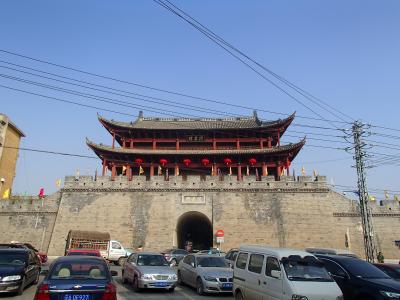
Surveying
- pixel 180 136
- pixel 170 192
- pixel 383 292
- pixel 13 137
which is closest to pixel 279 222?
pixel 170 192

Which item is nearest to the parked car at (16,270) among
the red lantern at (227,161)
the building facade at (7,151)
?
the red lantern at (227,161)

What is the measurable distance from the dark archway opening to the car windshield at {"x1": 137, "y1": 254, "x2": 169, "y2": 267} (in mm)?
17391

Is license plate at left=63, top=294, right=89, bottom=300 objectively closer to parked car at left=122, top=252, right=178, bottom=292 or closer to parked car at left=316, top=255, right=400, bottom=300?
parked car at left=122, top=252, right=178, bottom=292

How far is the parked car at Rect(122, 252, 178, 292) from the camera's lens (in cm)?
1016

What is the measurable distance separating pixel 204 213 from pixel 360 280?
20619 mm

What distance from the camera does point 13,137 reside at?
41562 mm

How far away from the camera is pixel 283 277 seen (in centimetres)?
678

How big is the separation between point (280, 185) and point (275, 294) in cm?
2196

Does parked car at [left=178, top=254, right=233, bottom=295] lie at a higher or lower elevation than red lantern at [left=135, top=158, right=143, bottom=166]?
lower

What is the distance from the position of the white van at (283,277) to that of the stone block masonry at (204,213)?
19.2 metres

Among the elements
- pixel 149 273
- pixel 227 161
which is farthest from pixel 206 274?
pixel 227 161

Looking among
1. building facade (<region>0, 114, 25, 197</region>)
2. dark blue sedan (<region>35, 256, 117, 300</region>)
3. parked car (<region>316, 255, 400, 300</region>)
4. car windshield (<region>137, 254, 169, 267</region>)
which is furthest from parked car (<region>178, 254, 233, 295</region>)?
building facade (<region>0, 114, 25, 197</region>)

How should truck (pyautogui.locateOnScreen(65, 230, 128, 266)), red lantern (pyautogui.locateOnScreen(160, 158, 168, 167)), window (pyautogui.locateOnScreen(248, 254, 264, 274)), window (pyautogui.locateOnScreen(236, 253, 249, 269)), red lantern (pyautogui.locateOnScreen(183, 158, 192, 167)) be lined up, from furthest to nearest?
red lantern (pyautogui.locateOnScreen(183, 158, 192, 167))
red lantern (pyautogui.locateOnScreen(160, 158, 168, 167))
truck (pyautogui.locateOnScreen(65, 230, 128, 266))
window (pyautogui.locateOnScreen(236, 253, 249, 269))
window (pyautogui.locateOnScreen(248, 254, 264, 274))

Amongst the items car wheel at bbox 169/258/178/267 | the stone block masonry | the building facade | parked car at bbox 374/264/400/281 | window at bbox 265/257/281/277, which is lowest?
car wheel at bbox 169/258/178/267
